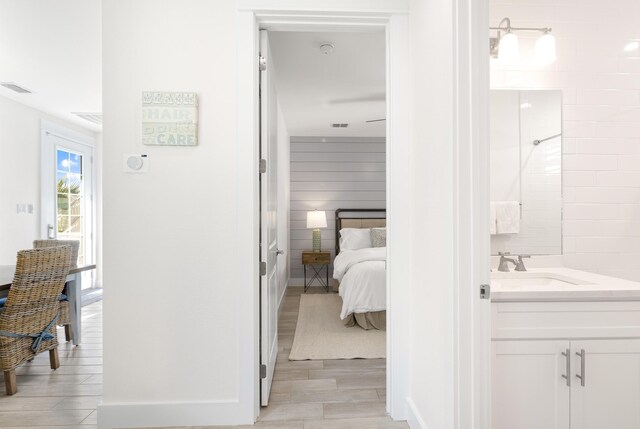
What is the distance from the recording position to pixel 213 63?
1.97 meters

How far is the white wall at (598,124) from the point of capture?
204 centimetres

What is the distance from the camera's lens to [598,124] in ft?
6.75

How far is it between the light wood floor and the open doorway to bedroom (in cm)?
1

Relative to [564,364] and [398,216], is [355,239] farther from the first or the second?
[564,364]

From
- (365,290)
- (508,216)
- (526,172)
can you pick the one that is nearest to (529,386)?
(508,216)

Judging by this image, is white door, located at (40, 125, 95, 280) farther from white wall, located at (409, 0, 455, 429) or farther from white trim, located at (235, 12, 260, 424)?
white wall, located at (409, 0, 455, 429)

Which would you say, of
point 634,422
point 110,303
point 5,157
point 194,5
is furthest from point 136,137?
point 5,157

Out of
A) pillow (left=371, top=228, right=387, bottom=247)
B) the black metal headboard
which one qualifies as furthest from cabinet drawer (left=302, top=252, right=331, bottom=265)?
pillow (left=371, top=228, right=387, bottom=247)

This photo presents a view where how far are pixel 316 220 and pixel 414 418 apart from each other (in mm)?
4010

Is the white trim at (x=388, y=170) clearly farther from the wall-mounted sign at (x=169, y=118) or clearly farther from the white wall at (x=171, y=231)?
the wall-mounted sign at (x=169, y=118)

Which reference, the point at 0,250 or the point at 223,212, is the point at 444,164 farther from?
the point at 0,250

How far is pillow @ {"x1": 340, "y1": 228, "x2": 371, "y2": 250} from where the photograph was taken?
5.50m

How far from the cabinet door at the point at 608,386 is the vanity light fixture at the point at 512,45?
4.88 ft

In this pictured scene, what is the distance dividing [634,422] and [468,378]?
2.66 ft
